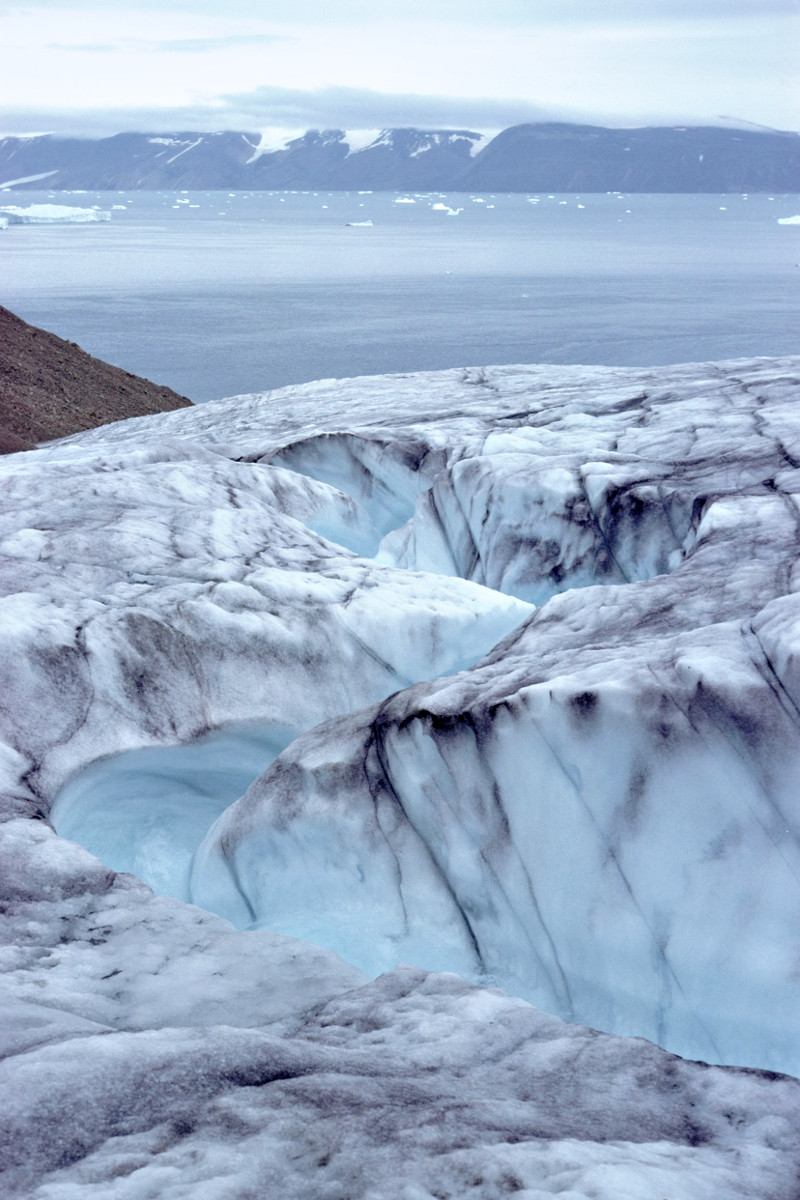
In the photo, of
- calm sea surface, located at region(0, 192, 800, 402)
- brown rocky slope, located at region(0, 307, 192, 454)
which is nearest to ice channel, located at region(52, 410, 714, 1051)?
brown rocky slope, located at region(0, 307, 192, 454)

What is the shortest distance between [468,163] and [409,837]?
190643 mm

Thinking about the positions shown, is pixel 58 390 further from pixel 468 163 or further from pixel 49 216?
pixel 468 163

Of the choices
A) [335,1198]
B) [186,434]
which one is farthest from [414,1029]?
[186,434]

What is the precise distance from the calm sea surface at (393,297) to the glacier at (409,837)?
53.6ft

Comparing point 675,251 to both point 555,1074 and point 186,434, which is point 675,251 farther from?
point 555,1074

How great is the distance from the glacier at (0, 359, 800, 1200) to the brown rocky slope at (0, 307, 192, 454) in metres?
11.9

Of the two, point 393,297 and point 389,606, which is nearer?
point 389,606

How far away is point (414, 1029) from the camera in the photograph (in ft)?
8.59

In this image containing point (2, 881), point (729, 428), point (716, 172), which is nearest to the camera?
point (2, 881)

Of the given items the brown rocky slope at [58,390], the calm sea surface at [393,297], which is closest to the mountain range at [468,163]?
the calm sea surface at [393,297]

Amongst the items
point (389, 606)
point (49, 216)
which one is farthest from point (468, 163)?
point (389, 606)

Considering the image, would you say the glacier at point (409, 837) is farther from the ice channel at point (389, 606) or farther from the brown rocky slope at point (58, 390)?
the brown rocky slope at point (58, 390)

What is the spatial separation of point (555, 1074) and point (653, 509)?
147 inches

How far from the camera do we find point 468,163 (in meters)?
178
